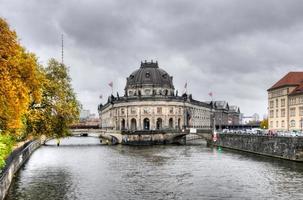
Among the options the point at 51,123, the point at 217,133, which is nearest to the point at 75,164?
the point at 51,123

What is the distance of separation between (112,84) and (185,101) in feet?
113

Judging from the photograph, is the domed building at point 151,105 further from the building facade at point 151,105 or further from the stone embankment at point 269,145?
the stone embankment at point 269,145

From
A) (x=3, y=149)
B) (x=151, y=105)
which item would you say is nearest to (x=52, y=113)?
(x=3, y=149)

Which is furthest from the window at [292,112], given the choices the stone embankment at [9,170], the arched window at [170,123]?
the stone embankment at [9,170]

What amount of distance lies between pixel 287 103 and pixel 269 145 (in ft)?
119

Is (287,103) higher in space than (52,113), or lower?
higher

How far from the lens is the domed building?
164m

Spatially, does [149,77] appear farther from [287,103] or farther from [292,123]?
[292,123]

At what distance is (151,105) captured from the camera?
16400 centimetres

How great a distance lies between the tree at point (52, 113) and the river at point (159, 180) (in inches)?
205

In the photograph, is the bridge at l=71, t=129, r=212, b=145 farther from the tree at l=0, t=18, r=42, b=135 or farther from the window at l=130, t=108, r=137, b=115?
the tree at l=0, t=18, r=42, b=135

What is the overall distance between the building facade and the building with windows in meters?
44.8

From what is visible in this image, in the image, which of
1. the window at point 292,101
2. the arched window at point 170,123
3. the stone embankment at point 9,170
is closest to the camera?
the stone embankment at point 9,170

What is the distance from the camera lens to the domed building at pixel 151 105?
164125 millimetres
